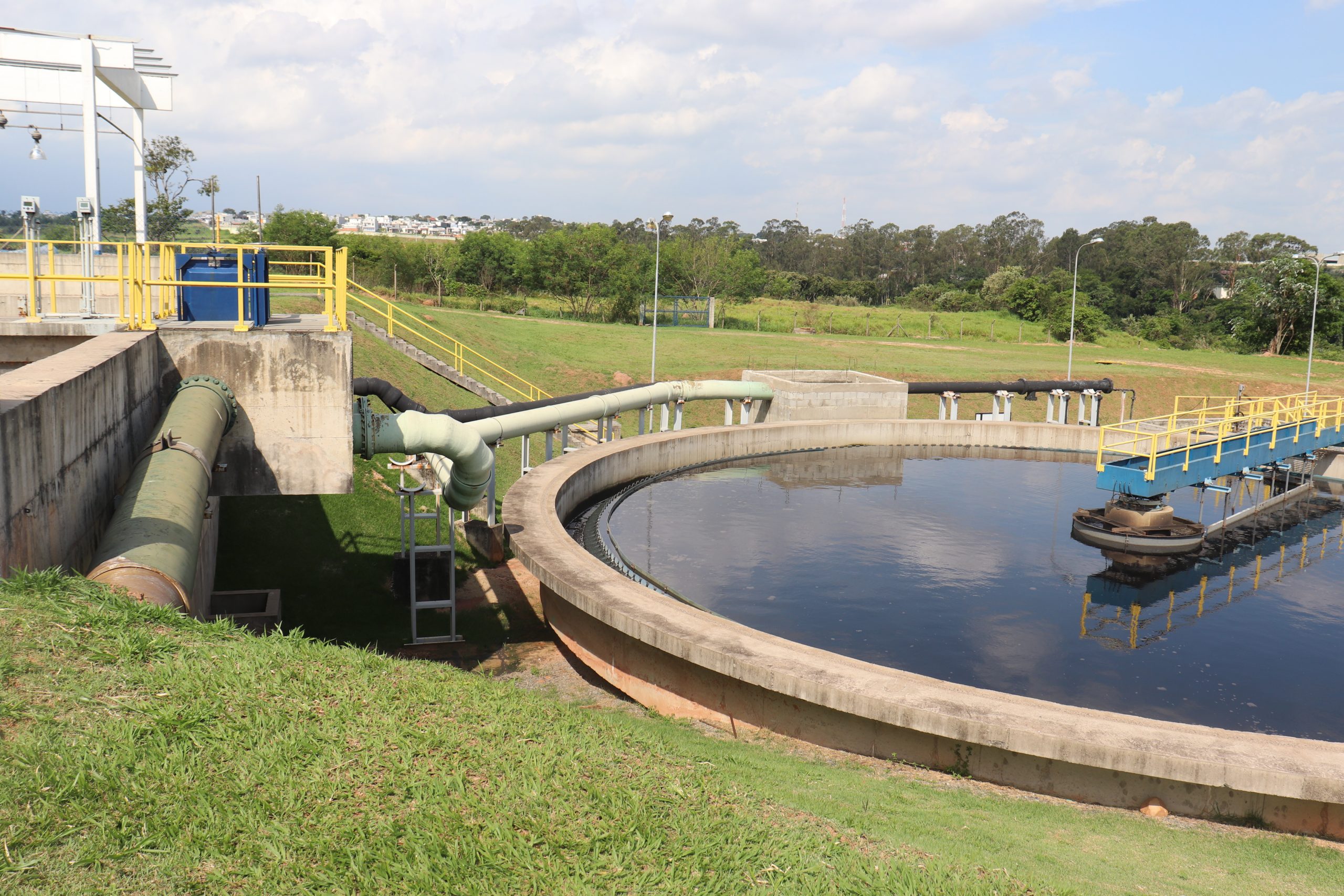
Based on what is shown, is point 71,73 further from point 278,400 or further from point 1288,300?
point 1288,300

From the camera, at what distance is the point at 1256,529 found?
19250mm

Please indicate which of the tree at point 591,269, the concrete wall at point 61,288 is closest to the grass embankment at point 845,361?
the tree at point 591,269

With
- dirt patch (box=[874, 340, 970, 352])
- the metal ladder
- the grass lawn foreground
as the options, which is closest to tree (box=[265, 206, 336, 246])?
dirt patch (box=[874, 340, 970, 352])

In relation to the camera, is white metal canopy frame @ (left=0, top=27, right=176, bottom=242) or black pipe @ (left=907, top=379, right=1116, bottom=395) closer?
white metal canopy frame @ (left=0, top=27, right=176, bottom=242)

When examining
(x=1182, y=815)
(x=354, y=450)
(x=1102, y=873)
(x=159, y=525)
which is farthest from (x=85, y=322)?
(x=1182, y=815)

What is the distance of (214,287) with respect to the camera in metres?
12.0

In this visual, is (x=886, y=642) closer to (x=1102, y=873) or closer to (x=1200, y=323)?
(x=1102, y=873)

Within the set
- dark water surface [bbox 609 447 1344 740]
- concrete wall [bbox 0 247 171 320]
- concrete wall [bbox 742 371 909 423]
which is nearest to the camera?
dark water surface [bbox 609 447 1344 740]

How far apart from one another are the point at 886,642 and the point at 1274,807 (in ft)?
16.5

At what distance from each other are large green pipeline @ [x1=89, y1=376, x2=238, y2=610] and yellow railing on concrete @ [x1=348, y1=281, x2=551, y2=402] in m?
17.5

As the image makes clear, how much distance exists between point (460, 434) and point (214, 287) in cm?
350

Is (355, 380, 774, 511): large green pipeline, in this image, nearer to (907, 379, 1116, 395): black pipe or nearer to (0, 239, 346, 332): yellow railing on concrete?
(0, 239, 346, 332): yellow railing on concrete

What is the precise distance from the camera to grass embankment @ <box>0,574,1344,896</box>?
4.39 meters

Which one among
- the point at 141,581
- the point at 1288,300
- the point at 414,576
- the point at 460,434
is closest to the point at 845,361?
the point at 414,576
